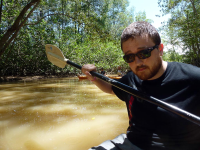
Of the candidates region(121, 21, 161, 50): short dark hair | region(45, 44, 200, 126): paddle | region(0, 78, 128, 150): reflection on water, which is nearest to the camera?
region(45, 44, 200, 126): paddle

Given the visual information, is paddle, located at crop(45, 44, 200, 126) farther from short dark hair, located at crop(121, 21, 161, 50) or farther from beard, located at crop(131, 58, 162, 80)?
short dark hair, located at crop(121, 21, 161, 50)

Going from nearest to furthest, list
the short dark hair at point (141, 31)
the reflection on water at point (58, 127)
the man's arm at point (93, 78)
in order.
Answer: the short dark hair at point (141, 31) < the man's arm at point (93, 78) < the reflection on water at point (58, 127)

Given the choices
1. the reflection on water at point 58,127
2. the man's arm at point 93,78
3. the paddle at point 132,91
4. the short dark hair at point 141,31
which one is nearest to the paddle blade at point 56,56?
the paddle at point 132,91

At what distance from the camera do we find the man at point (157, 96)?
35.8 inches

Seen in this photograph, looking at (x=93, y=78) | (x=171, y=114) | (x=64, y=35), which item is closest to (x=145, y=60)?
(x=171, y=114)

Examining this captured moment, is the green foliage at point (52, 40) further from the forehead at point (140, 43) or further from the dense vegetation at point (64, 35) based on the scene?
the forehead at point (140, 43)

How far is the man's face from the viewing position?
3.29 ft

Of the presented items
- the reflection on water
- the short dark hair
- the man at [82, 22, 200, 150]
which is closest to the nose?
the man at [82, 22, 200, 150]

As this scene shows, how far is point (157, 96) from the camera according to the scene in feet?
3.35

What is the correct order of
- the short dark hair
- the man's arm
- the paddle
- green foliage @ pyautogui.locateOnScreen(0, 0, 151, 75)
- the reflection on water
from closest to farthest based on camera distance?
the paddle < the short dark hair < the man's arm < the reflection on water < green foliage @ pyautogui.locateOnScreen(0, 0, 151, 75)

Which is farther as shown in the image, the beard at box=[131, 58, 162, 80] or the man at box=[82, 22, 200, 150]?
the beard at box=[131, 58, 162, 80]

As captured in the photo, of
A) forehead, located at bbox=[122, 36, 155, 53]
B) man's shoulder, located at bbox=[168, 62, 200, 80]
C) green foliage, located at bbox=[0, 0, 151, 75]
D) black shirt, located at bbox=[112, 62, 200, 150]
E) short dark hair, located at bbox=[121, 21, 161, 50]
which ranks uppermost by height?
green foliage, located at bbox=[0, 0, 151, 75]

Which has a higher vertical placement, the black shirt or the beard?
the beard

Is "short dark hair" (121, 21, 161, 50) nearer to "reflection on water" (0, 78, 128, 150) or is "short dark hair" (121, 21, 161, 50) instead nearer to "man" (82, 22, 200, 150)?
"man" (82, 22, 200, 150)
